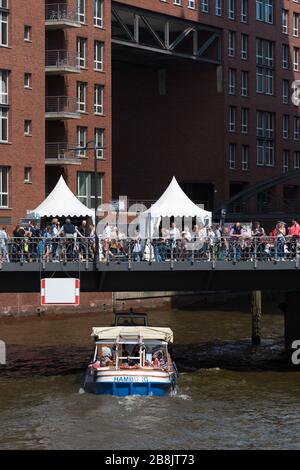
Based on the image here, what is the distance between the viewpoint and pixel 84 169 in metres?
83.5

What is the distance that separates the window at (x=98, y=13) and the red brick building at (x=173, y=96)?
72mm

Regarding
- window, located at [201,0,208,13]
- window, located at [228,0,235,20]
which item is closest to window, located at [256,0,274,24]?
window, located at [228,0,235,20]

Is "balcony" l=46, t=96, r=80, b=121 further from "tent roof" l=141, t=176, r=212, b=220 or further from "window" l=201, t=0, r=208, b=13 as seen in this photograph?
"tent roof" l=141, t=176, r=212, b=220

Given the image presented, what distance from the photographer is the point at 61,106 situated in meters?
81.5

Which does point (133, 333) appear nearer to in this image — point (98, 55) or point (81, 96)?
point (81, 96)

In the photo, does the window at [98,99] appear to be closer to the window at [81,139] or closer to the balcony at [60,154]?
the window at [81,139]

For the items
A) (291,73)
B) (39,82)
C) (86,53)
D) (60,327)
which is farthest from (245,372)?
(291,73)

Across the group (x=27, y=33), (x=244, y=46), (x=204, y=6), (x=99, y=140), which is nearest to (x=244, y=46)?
(x=244, y=46)

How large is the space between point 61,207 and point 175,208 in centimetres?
585

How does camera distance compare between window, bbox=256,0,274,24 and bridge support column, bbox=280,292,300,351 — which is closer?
bridge support column, bbox=280,292,300,351

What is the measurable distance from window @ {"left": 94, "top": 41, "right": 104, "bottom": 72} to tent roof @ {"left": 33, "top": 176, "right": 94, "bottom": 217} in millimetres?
30156

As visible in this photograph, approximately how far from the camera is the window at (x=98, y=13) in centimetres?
8544

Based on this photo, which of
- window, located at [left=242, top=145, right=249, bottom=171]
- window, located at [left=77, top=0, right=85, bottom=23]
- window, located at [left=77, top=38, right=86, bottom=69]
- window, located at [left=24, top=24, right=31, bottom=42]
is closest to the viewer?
window, located at [left=24, top=24, right=31, bottom=42]

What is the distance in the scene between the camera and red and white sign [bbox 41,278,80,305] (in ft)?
140
